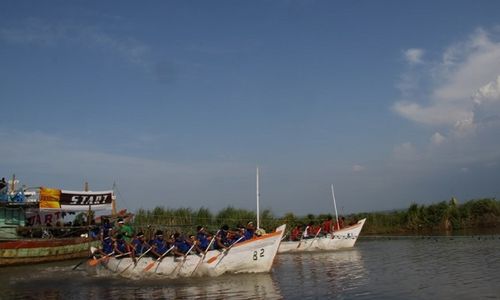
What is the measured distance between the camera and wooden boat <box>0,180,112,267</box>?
27812 millimetres

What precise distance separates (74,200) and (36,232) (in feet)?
10.2

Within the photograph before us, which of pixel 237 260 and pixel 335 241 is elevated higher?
pixel 335 241

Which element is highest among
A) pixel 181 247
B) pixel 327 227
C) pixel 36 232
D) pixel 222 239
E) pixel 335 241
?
pixel 36 232

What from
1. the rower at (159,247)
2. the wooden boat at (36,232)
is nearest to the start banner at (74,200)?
the wooden boat at (36,232)

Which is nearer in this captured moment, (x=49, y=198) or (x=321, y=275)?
(x=321, y=275)

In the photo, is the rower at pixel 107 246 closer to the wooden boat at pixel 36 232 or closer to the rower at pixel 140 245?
Answer: the rower at pixel 140 245

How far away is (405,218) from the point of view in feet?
141

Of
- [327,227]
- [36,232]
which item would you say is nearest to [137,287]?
[327,227]

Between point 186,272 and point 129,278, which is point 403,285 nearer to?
point 186,272

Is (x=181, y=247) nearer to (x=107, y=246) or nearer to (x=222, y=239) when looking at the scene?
(x=222, y=239)

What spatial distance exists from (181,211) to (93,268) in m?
14.8

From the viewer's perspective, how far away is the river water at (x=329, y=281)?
1396 centimetres

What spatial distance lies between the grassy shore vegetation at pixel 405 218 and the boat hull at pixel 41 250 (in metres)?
7.53

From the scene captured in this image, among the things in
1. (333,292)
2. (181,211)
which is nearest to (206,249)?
(333,292)
